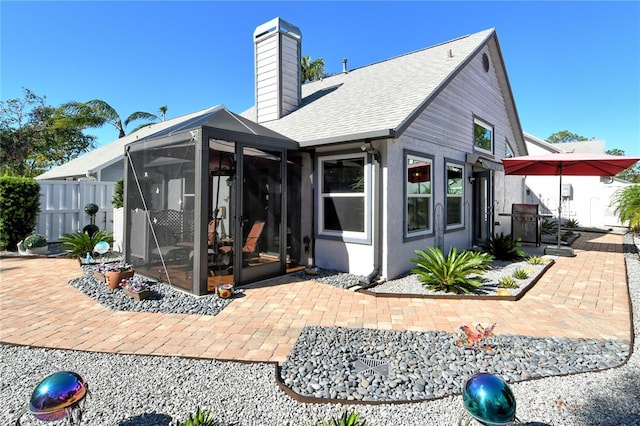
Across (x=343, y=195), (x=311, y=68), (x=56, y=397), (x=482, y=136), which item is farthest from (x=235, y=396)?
→ (x=311, y=68)

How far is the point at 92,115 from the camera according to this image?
23.2 metres

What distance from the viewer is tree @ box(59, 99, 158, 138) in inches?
893

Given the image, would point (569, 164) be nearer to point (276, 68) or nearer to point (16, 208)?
point (276, 68)

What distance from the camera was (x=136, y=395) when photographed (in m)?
2.53

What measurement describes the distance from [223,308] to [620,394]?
14.1ft

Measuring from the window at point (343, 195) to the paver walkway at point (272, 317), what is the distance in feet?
4.49

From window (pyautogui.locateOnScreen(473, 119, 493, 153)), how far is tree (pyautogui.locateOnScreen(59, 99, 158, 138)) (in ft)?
83.1

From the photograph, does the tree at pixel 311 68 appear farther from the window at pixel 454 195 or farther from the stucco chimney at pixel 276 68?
the window at pixel 454 195

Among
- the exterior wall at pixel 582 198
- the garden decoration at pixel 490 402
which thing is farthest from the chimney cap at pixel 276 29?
the exterior wall at pixel 582 198

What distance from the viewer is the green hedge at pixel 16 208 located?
27.0 feet

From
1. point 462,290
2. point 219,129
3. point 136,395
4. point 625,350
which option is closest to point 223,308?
point 136,395

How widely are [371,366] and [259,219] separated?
354 centimetres

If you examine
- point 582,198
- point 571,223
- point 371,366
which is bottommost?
point 371,366

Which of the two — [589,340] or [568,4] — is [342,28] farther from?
[589,340]
